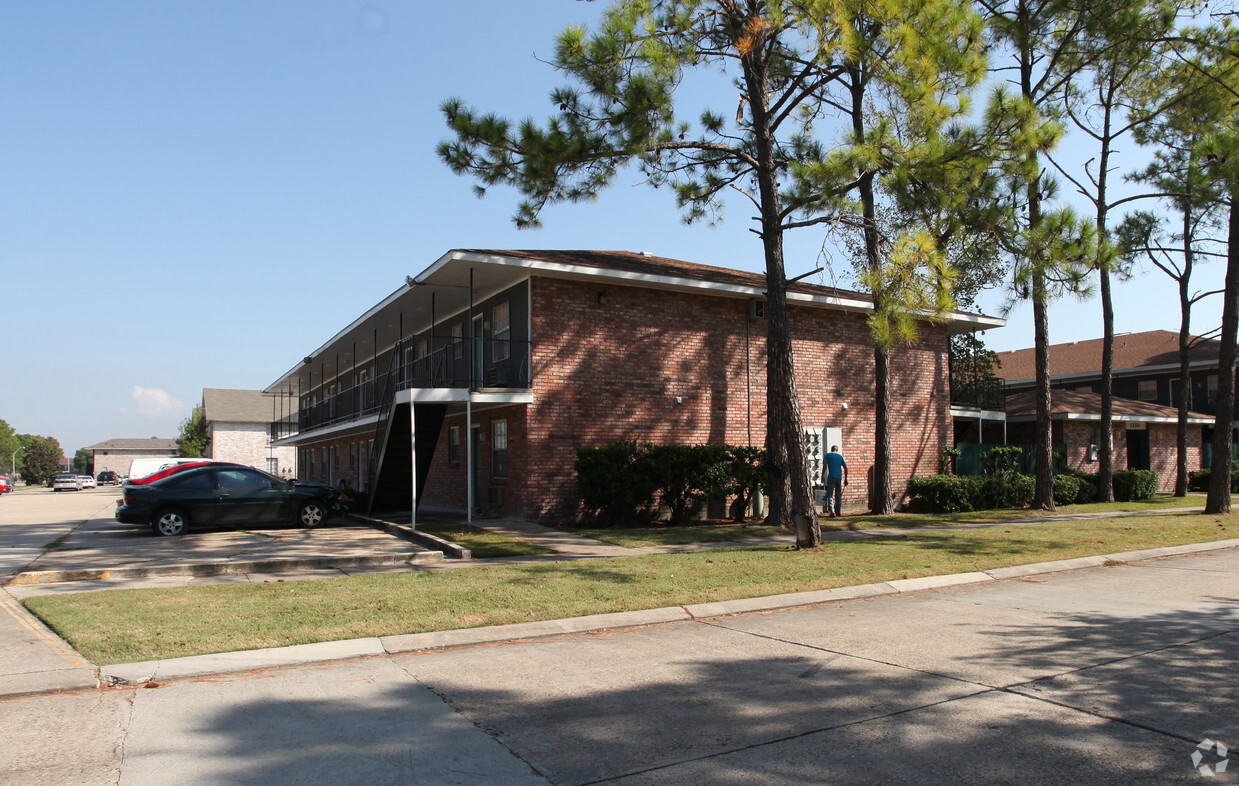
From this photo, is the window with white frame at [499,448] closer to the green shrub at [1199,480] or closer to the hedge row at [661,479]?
the hedge row at [661,479]

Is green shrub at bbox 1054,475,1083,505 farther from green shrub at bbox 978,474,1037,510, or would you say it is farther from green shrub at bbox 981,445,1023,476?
green shrub at bbox 981,445,1023,476

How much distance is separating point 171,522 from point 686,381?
35.6 ft

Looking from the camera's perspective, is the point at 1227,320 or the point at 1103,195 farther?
the point at 1103,195

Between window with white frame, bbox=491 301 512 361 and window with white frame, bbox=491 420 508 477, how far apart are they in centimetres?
153

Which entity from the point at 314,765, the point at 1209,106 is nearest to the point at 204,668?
the point at 314,765

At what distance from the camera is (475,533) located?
15477mm

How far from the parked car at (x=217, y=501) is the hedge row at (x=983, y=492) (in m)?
14.3

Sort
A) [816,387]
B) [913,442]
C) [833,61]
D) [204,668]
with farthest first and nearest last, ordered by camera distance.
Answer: [913,442] < [816,387] < [833,61] < [204,668]

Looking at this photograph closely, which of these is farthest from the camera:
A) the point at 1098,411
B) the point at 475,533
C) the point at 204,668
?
the point at 1098,411

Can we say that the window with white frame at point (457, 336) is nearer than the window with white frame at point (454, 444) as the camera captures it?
Yes

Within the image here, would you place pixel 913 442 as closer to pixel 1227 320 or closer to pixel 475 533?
pixel 1227 320

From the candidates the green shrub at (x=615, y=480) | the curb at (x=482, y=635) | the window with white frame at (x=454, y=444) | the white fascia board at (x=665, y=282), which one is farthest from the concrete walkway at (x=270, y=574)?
the white fascia board at (x=665, y=282)

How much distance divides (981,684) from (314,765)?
13.4 ft

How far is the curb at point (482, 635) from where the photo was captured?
6.33m
